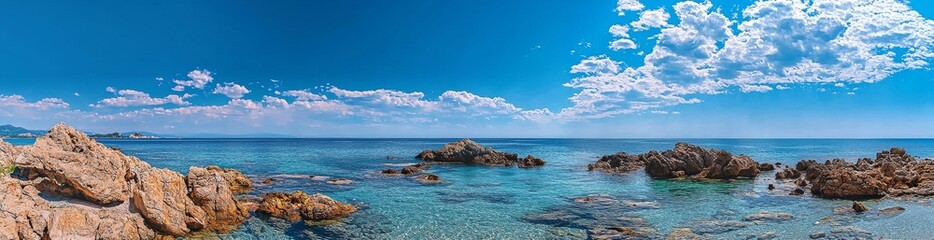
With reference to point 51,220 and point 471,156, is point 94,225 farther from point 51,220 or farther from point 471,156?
point 471,156

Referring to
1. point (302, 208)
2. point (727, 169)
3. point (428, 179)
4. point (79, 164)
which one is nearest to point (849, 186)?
point (727, 169)

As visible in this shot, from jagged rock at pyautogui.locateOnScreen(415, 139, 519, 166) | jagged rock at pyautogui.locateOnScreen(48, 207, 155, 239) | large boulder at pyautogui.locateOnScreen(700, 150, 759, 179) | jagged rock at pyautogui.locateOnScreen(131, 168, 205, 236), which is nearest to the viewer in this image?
jagged rock at pyautogui.locateOnScreen(48, 207, 155, 239)

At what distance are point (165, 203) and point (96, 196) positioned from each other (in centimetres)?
269

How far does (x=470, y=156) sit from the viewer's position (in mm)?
80000

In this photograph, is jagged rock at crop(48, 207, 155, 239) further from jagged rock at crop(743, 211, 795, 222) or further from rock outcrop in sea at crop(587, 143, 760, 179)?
rock outcrop in sea at crop(587, 143, 760, 179)

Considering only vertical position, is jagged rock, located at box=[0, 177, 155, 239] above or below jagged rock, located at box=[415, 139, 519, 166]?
below

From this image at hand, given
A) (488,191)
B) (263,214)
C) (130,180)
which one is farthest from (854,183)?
(130,180)

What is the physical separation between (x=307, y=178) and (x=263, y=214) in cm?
2332

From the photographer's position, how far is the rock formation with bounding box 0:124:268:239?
1823cm

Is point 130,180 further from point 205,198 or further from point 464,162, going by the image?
point 464,162

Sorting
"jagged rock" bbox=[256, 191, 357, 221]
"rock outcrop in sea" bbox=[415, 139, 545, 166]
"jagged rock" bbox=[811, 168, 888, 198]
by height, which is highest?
"rock outcrop in sea" bbox=[415, 139, 545, 166]

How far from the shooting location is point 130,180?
79.5 feet

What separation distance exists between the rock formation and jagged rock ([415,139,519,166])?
53.1m

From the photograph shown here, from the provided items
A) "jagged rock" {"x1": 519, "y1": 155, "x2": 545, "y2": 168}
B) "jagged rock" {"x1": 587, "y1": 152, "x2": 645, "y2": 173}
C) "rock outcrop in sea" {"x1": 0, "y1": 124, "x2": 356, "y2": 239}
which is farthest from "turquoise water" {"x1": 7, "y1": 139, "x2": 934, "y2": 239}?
"jagged rock" {"x1": 519, "y1": 155, "x2": 545, "y2": 168}
